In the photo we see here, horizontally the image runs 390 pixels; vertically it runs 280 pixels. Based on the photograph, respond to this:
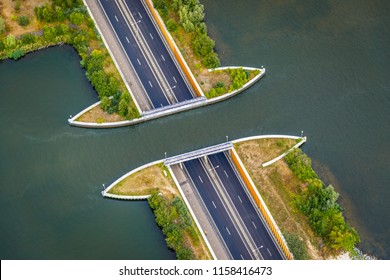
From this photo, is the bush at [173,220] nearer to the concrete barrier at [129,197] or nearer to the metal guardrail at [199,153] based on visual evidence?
the concrete barrier at [129,197]

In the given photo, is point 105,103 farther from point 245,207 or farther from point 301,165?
point 301,165

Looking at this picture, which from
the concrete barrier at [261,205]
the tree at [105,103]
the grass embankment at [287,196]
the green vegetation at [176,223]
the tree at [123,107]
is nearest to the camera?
the green vegetation at [176,223]

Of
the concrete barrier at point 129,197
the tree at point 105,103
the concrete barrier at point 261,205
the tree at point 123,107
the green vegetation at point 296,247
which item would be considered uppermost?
the tree at point 105,103

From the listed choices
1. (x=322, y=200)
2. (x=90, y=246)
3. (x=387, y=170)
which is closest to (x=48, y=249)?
(x=90, y=246)

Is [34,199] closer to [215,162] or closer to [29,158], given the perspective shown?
[29,158]

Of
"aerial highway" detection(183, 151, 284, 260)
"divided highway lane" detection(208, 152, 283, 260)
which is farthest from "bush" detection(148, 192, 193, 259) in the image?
"divided highway lane" detection(208, 152, 283, 260)

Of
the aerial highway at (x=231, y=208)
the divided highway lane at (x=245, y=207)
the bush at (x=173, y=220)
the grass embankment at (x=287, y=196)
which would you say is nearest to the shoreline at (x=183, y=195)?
the grass embankment at (x=287, y=196)
